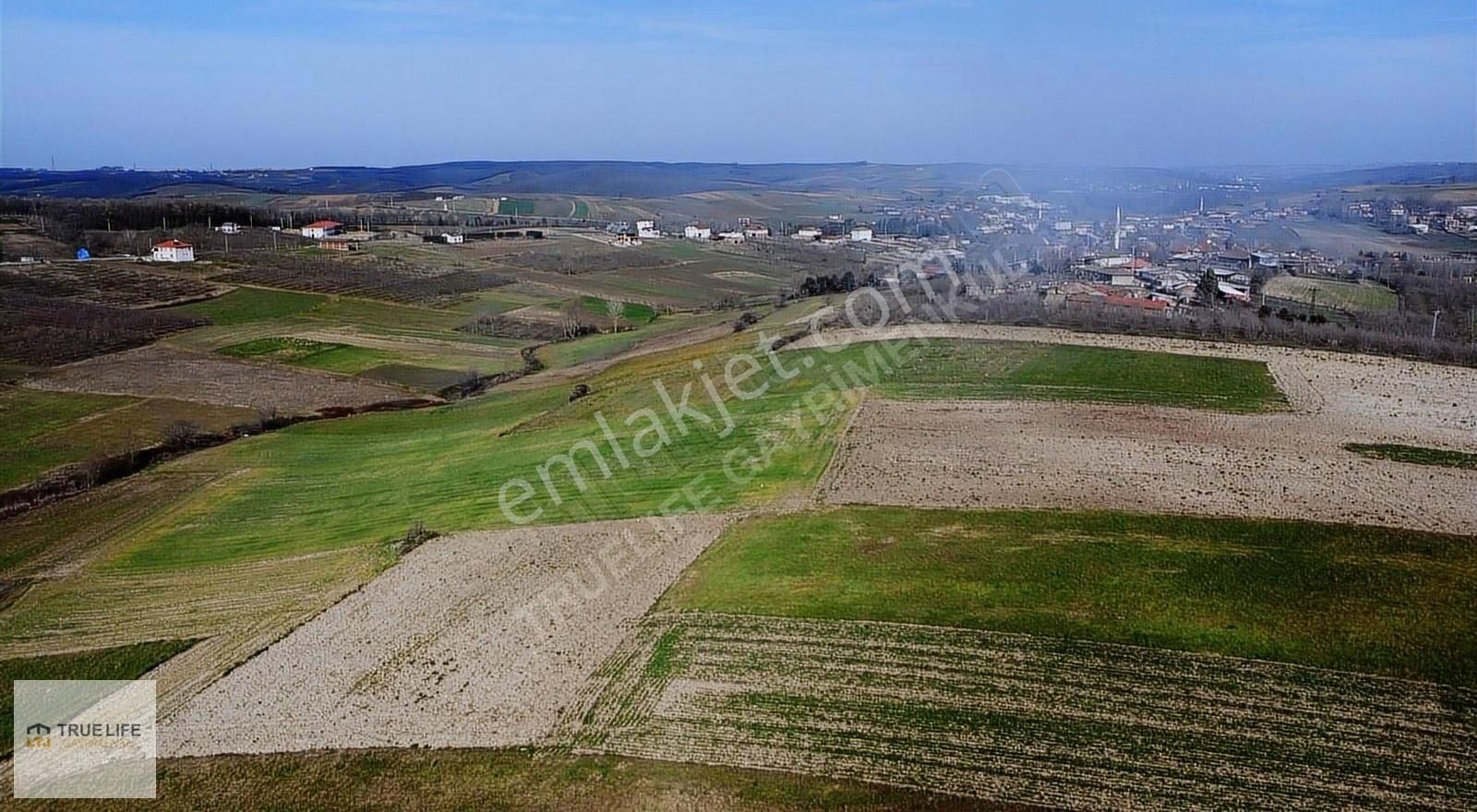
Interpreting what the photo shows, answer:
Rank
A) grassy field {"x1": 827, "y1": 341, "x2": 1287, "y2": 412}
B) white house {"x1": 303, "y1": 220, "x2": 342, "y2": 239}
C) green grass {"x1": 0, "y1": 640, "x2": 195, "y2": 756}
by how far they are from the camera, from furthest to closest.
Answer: white house {"x1": 303, "y1": 220, "x2": 342, "y2": 239} → grassy field {"x1": 827, "y1": 341, "x2": 1287, "y2": 412} → green grass {"x1": 0, "y1": 640, "x2": 195, "y2": 756}

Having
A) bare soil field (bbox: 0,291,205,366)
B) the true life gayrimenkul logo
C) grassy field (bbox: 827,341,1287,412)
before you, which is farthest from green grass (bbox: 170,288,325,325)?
the true life gayrimenkul logo

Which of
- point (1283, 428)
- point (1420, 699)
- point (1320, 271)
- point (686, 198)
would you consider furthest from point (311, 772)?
point (686, 198)

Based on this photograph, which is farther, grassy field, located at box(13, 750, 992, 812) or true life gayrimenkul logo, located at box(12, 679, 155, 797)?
true life gayrimenkul logo, located at box(12, 679, 155, 797)

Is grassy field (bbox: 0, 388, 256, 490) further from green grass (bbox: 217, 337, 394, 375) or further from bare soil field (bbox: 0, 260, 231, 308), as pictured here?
bare soil field (bbox: 0, 260, 231, 308)

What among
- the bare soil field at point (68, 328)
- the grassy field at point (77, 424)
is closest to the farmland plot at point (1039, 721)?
the grassy field at point (77, 424)

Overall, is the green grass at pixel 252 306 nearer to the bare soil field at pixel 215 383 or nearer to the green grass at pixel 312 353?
the green grass at pixel 312 353

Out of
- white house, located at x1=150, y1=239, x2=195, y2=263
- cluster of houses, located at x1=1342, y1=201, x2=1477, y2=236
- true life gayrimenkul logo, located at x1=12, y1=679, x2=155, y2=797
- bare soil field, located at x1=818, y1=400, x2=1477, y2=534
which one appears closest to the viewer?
true life gayrimenkul logo, located at x1=12, y1=679, x2=155, y2=797
